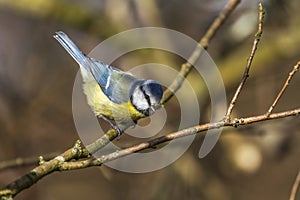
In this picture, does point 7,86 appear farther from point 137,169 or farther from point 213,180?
point 213,180

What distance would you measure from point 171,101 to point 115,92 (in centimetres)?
118

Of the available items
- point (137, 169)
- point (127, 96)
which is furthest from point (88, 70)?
point (137, 169)

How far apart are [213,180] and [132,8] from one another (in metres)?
0.96

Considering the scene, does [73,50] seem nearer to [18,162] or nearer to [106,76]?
[106,76]

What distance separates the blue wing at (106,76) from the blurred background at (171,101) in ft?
1.89

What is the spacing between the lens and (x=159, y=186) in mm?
2498

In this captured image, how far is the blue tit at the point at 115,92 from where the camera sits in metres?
Result: 1.62

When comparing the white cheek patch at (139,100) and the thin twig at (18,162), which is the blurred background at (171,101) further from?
the white cheek patch at (139,100)

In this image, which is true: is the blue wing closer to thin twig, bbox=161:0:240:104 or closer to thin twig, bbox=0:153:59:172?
thin twig, bbox=161:0:240:104

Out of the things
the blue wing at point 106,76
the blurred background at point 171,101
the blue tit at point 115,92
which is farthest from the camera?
the blurred background at point 171,101

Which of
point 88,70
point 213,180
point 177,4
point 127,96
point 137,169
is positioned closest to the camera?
point 127,96

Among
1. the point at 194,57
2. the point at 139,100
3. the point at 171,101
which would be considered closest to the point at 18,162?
the point at 139,100

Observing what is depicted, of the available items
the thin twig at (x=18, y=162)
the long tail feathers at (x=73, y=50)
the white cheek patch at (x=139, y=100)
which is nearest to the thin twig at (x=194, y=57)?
the white cheek patch at (x=139, y=100)

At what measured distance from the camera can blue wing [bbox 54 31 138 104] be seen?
172cm
